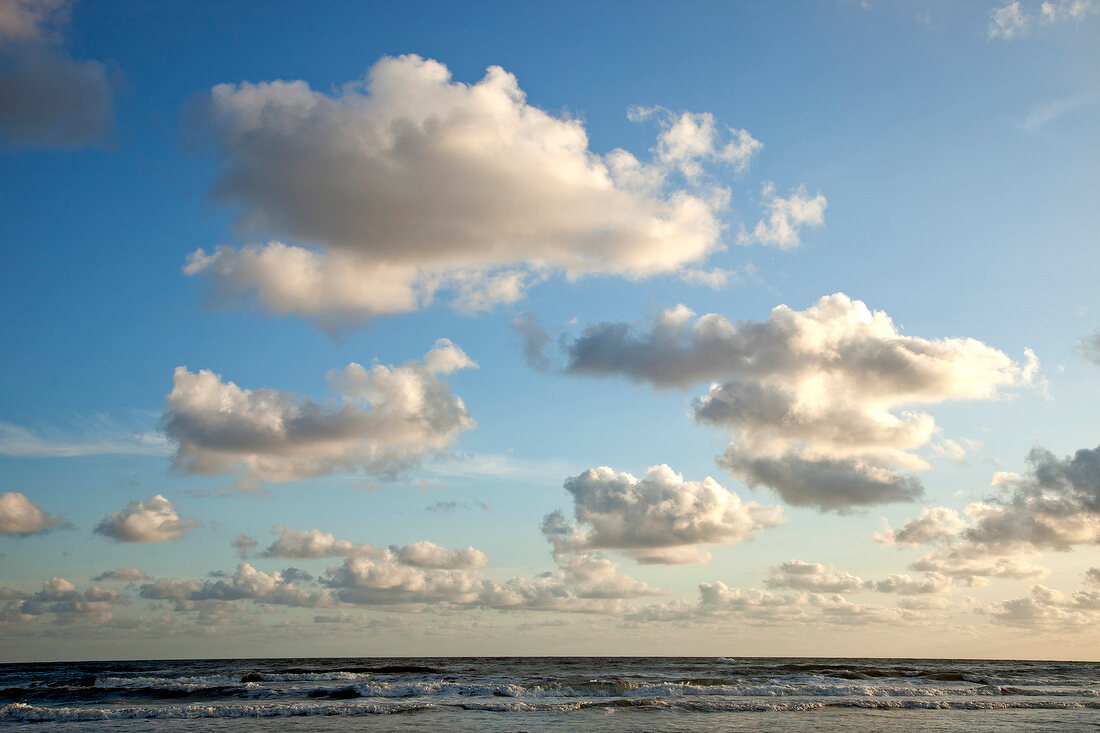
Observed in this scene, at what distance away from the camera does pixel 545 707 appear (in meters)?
39.4

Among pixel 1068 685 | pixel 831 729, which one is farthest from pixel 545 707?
pixel 1068 685

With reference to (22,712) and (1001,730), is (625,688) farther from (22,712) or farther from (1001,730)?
(22,712)

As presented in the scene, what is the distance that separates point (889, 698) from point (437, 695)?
27.2 meters

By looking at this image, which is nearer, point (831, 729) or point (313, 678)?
point (831, 729)

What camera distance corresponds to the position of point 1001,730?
31.9m

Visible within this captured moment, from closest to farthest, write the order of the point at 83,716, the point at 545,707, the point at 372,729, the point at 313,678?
the point at 372,729, the point at 83,716, the point at 545,707, the point at 313,678

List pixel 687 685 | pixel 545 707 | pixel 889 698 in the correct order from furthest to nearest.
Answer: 1. pixel 687 685
2. pixel 889 698
3. pixel 545 707

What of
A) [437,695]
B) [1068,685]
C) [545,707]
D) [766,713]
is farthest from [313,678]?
[1068,685]

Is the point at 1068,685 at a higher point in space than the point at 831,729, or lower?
lower

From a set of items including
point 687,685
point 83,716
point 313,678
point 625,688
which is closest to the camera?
point 83,716

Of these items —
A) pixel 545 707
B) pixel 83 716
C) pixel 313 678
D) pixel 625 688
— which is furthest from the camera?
pixel 313 678

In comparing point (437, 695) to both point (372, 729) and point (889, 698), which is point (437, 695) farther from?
point (889, 698)

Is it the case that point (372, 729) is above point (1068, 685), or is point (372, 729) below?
above

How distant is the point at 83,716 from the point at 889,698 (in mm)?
44146
